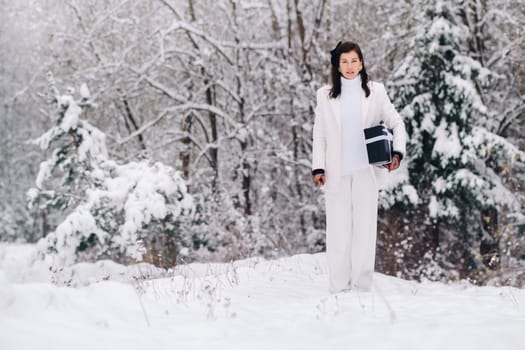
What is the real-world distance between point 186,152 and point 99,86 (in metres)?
3.20

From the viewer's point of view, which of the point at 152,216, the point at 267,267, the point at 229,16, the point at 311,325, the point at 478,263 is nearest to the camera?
the point at 311,325

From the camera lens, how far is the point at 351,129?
4.88 m

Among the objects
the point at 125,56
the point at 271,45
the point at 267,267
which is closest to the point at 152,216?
the point at 267,267

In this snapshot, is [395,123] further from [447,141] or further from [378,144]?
[447,141]

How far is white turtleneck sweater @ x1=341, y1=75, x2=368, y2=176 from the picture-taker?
4.81 m

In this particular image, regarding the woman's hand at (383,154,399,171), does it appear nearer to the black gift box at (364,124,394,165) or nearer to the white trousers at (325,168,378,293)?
the black gift box at (364,124,394,165)

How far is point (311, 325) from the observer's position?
3.09 m

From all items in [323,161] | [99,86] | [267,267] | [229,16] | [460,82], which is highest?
[229,16]

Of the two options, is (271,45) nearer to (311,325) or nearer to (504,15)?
(504,15)

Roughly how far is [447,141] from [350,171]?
796 cm

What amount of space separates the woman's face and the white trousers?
0.81m

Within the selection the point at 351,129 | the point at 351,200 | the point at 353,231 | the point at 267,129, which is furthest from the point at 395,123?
the point at 267,129

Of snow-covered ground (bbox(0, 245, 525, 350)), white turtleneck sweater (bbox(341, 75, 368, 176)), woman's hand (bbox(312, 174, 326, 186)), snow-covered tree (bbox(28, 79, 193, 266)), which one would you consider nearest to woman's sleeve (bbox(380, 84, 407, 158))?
white turtleneck sweater (bbox(341, 75, 368, 176))

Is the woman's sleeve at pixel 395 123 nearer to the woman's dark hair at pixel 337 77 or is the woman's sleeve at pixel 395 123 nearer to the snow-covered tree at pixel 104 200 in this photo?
the woman's dark hair at pixel 337 77
